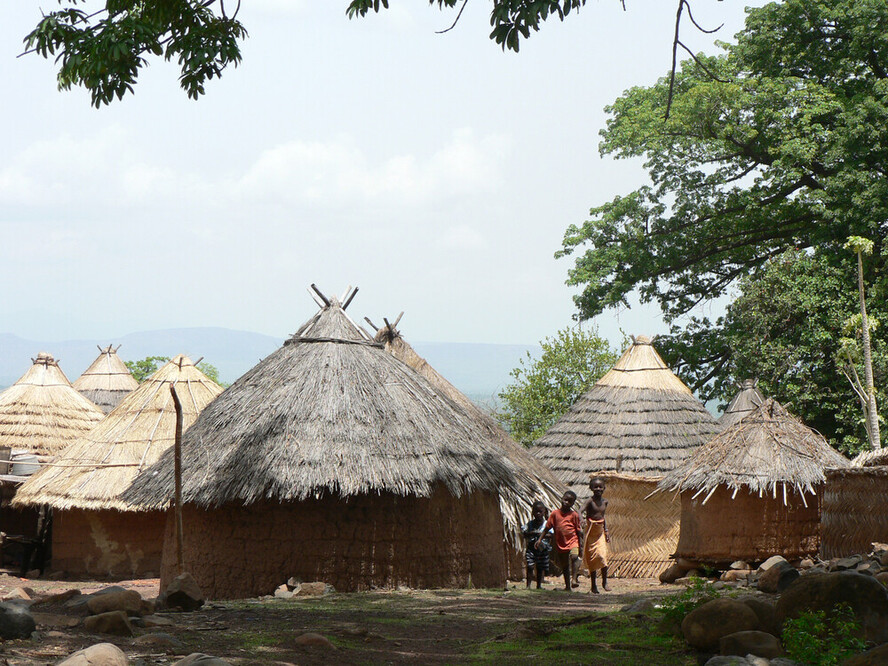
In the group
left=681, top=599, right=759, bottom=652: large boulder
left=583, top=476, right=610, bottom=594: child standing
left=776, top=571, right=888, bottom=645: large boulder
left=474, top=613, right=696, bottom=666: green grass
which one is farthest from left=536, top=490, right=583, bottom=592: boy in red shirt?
left=776, top=571, right=888, bottom=645: large boulder

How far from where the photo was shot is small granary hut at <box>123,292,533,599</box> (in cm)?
1143

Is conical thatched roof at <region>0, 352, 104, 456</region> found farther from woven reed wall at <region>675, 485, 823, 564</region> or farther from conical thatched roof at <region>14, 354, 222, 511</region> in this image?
woven reed wall at <region>675, 485, 823, 564</region>

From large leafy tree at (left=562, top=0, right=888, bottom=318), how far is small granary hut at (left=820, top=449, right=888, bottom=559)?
1148cm

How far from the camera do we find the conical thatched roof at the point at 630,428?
19.8 m

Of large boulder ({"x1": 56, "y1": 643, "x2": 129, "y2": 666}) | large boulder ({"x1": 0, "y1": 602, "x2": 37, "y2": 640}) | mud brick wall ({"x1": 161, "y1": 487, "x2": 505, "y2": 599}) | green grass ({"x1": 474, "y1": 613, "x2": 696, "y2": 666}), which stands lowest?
green grass ({"x1": 474, "y1": 613, "x2": 696, "y2": 666})

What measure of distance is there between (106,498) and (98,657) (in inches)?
517

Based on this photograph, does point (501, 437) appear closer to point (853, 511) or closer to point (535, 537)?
point (535, 537)

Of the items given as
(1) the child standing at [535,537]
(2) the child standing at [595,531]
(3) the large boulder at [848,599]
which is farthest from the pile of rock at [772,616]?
(1) the child standing at [535,537]

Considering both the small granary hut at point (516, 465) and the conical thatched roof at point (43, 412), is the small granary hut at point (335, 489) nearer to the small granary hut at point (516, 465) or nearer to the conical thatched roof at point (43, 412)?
the small granary hut at point (516, 465)

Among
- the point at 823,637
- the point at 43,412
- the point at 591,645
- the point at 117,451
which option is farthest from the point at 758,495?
the point at 43,412

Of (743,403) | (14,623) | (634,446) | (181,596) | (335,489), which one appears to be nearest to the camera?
(14,623)

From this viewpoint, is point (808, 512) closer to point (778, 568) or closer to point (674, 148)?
point (778, 568)

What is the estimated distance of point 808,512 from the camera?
1409 cm

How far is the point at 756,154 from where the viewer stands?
2594cm
